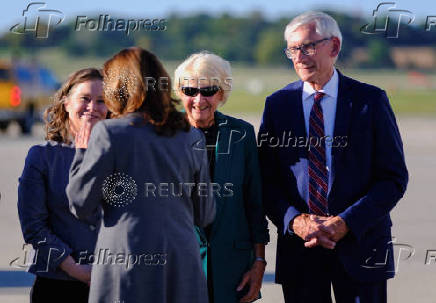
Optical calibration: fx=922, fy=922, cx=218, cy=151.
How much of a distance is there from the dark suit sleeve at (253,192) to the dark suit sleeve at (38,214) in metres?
0.96

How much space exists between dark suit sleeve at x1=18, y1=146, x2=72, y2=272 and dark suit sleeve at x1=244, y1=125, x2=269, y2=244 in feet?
3.16

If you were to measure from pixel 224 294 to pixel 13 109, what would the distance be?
25.3 metres

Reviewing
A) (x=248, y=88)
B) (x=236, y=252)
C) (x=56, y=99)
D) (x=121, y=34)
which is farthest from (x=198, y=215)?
(x=121, y=34)

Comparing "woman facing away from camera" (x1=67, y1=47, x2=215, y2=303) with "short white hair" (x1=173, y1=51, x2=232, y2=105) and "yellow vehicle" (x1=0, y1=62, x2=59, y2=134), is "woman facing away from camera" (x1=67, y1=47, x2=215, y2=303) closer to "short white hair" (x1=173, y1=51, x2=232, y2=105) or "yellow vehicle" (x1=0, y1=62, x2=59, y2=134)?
"short white hair" (x1=173, y1=51, x2=232, y2=105)

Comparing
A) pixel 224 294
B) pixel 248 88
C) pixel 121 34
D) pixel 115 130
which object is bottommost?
pixel 224 294

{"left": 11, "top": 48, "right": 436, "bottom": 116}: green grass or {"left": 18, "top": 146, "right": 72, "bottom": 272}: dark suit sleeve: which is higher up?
{"left": 11, "top": 48, "right": 436, "bottom": 116}: green grass

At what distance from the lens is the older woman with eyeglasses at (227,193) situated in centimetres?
467

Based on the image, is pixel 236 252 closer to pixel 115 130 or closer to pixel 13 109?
pixel 115 130

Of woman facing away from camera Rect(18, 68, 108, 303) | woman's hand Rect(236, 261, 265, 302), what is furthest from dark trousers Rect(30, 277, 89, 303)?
woman's hand Rect(236, 261, 265, 302)

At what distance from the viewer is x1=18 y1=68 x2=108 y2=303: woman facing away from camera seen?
4.29 meters

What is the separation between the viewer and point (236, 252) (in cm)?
470

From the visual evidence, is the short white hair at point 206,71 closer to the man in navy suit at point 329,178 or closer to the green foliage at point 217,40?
the man in navy suit at point 329,178

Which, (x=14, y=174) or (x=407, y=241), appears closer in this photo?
(x=407, y=241)

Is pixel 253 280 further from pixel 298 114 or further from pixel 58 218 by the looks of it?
pixel 58 218
